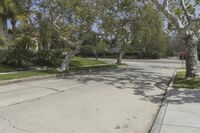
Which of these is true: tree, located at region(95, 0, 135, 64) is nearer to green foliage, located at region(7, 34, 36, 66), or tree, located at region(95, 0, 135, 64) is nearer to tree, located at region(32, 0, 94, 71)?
tree, located at region(32, 0, 94, 71)

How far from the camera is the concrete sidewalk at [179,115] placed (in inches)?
275

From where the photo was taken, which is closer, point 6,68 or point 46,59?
point 6,68

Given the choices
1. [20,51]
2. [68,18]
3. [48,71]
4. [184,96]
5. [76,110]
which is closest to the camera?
[76,110]

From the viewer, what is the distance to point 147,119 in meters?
8.36

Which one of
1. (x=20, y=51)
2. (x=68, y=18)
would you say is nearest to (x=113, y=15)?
(x=68, y=18)

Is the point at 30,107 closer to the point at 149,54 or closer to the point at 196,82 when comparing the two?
the point at 196,82

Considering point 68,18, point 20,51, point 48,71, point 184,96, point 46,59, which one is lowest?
point 184,96

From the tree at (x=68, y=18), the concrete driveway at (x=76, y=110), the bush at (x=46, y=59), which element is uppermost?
the tree at (x=68, y=18)

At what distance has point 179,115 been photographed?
8289 millimetres

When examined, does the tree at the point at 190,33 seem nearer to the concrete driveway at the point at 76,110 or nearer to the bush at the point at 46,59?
the concrete driveway at the point at 76,110

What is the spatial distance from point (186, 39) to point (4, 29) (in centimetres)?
1498

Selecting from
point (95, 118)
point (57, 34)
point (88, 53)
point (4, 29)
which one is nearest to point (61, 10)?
point (57, 34)

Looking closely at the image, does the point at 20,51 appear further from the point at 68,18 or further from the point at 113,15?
the point at 113,15

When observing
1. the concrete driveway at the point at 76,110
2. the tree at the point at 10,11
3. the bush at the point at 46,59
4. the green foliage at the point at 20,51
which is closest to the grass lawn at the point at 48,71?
the green foliage at the point at 20,51
